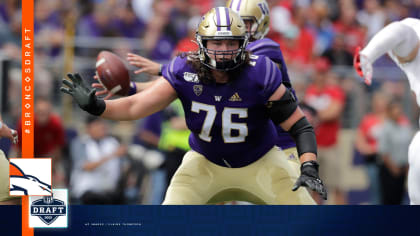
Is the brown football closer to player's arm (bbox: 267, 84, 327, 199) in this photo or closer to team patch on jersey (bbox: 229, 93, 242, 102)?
team patch on jersey (bbox: 229, 93, 242, 102)

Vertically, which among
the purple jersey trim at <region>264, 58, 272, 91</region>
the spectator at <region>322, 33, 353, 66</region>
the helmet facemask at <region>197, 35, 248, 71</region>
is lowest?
the spectator at <region>322, 33, 353, 66</region>

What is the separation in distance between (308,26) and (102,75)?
6196 millimetres

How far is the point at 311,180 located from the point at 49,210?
136cm

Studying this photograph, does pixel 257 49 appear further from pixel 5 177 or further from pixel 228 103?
pixel 5 177

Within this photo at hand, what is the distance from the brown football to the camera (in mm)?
4371

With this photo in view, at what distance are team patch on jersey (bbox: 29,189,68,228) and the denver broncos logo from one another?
0.05m

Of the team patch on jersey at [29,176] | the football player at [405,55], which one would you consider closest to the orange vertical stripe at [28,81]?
the team patch on jersey at [29,176]

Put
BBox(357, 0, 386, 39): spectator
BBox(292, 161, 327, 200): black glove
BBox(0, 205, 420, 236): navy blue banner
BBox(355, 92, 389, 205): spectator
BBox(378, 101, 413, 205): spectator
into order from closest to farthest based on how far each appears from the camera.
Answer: BBox(0, 205, 420, 236): navy blue banner < BBox(292, 161, 327, 200): black glove < BBox(378, 101, 413, 205): spectator < BBox(355, 92, 389, 205): spectator < BBox(357, 0, 386, 39): spectator

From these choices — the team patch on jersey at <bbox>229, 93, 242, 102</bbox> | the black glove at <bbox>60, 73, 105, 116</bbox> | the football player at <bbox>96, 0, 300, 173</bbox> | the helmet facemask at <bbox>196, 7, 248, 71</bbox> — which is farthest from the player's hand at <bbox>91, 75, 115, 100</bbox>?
the team patch on jersey at <bbox>229, 93, 242, 102</bbox>

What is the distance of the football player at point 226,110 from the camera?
3.94m

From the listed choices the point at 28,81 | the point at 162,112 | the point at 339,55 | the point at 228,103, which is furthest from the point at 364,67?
the point at 339,55

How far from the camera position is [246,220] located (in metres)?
3.31

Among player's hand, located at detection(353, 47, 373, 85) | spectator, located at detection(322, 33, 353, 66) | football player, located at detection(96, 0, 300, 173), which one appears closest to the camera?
player's hand, located at detection(353, 47, 373, 85)

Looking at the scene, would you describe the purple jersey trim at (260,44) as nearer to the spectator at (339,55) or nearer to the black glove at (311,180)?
the black glove at (311,180)
